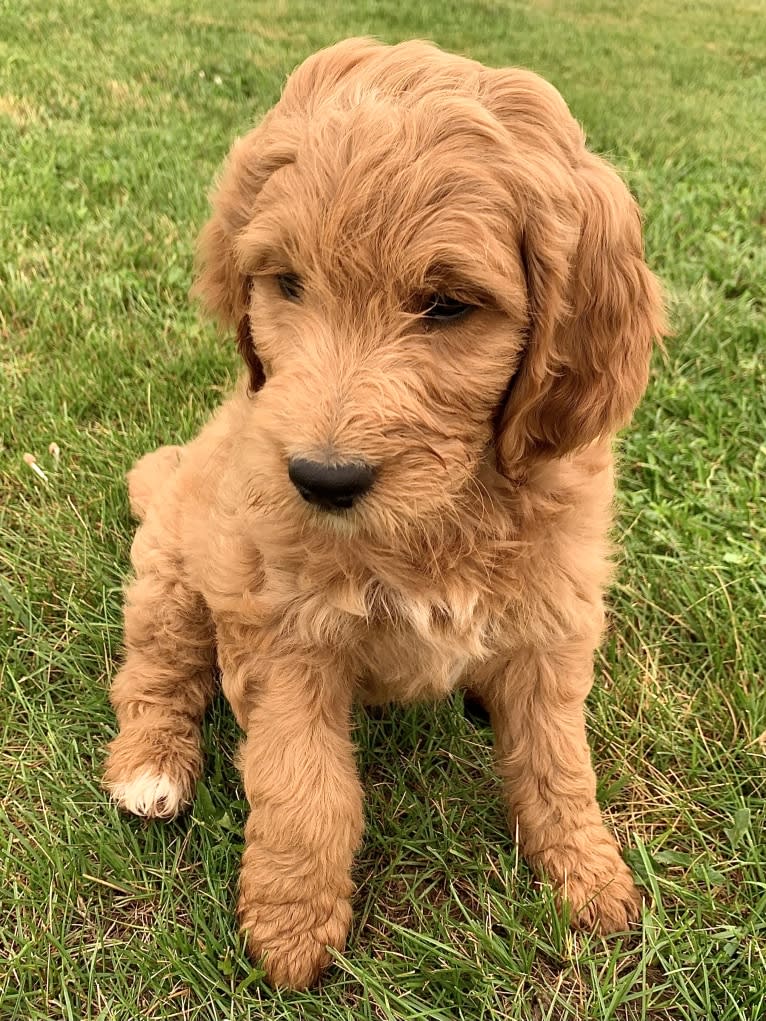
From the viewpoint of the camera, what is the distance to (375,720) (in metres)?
2.84

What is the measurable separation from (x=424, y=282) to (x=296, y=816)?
53.5 inches

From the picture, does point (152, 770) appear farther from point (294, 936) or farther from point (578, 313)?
point (578, 313)

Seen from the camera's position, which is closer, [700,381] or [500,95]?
[500,95]

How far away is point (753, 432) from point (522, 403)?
2400 mm

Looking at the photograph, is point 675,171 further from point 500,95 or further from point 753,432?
point 500,95

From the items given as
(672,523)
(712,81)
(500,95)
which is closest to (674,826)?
(672,523)

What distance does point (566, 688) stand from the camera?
7.84 feet

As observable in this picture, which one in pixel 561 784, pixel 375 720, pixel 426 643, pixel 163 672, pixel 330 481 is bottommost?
pixel 375 720

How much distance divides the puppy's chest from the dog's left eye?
2.22 feet

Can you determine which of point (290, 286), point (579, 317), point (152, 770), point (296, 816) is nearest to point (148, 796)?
point (152, 770)

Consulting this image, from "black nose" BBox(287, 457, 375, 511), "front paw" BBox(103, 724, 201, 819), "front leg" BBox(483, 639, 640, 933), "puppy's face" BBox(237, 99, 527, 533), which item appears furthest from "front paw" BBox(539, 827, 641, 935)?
"black nose" BBox(287, 457, 375, 511)

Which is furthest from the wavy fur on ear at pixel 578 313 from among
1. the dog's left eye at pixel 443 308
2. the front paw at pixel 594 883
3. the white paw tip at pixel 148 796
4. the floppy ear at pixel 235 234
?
the white paw tip at pixel 148 796

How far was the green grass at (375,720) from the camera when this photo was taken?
220 centimetres

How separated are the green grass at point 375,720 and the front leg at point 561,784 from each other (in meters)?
0.08
